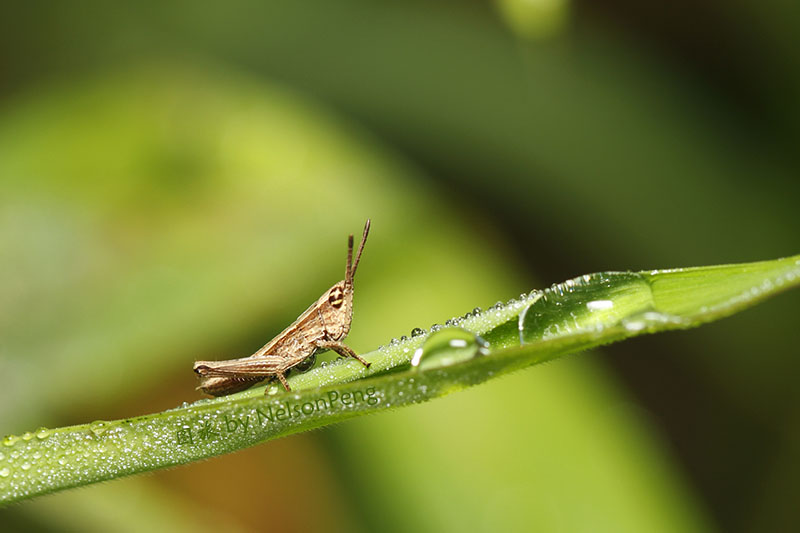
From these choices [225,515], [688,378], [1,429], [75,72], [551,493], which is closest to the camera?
[551,493]

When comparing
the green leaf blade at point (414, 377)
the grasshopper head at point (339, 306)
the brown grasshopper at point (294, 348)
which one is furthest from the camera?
the grasshopper head at point (339, 306)

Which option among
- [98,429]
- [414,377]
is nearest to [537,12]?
[414,377]

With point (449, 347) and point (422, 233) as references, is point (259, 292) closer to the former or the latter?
point (422, 233)

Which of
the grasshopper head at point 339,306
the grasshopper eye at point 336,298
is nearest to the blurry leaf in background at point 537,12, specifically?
the grasshopper head at point 339,306

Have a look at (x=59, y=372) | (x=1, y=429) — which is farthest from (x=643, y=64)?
(x=1, y=429)

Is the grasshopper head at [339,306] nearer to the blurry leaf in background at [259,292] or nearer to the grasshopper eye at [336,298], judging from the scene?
the grasshopper eye at [336,298]

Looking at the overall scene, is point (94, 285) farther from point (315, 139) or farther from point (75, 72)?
point (75, 72)

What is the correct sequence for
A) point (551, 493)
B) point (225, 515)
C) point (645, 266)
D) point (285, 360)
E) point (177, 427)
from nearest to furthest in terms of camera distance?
point (177, 427)
point (285, 360)
point (551, 493)
point (225, 515)
point (645, 266)
